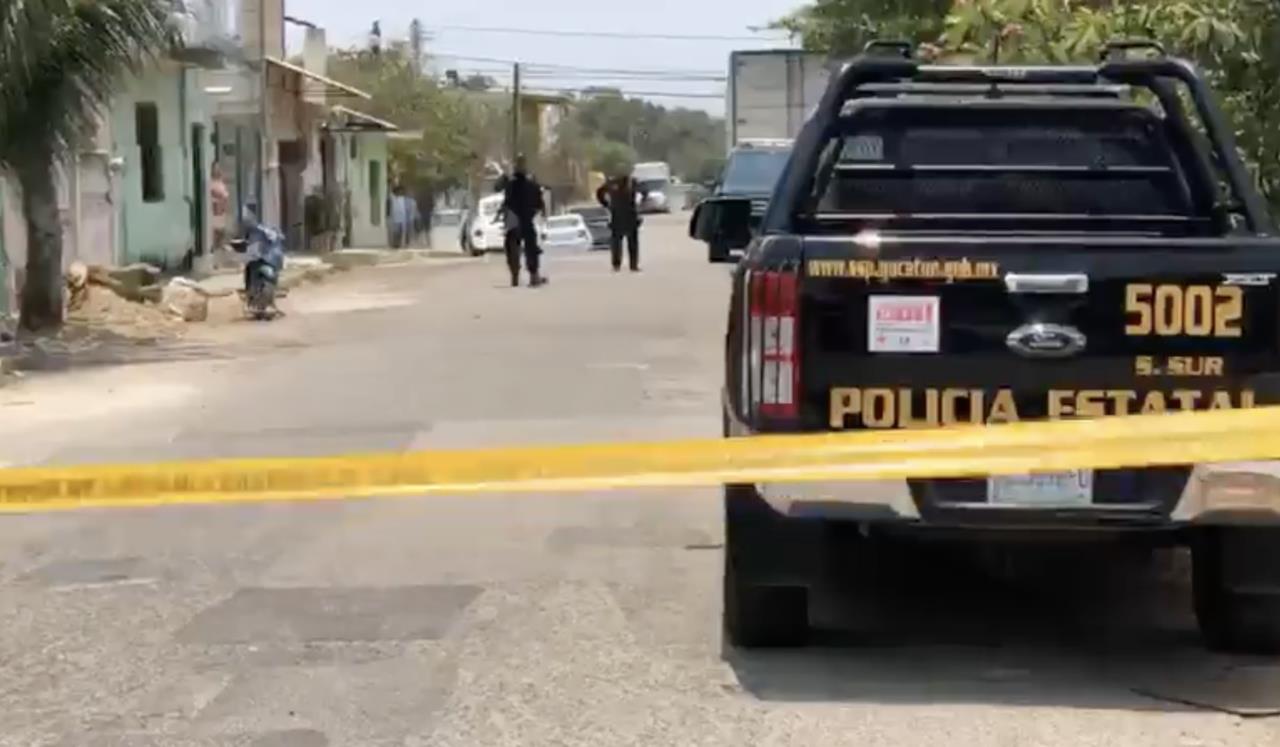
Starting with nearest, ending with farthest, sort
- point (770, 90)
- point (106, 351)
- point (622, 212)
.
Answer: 1. point (106, 351)
2. point (622, 212)
3. point (770, 90)

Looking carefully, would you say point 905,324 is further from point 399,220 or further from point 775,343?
point 399,220

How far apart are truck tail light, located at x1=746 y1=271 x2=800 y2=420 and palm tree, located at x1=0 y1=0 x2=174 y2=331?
13.1 metres

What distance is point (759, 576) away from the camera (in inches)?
263

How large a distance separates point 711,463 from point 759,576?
16.3 inches

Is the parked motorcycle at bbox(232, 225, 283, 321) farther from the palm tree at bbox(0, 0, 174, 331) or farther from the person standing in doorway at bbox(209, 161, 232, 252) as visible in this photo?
the person standing in doorway at bbox(209, 161, 232, 252)

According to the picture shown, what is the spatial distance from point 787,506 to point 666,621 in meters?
1.50

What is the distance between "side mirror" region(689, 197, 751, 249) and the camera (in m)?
8.62

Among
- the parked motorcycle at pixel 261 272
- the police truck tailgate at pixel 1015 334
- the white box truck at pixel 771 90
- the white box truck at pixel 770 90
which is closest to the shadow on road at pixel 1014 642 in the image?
the police truck tailgate at pixel 1015 334

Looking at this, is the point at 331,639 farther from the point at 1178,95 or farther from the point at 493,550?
the point at 1178,95

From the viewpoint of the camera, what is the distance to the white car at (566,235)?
46625 millimetres

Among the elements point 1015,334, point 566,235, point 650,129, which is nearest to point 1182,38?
point 1015,334

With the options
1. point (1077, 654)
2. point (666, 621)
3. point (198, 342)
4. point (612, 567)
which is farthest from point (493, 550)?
point (198, 342)

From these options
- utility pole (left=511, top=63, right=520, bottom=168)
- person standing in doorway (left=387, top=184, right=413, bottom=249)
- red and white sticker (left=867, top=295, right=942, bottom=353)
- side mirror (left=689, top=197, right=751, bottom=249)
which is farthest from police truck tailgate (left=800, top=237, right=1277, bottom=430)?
utility pole (left=511, top=63, right=520, bottom=168)

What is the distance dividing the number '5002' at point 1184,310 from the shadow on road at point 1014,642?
3.77 ft
